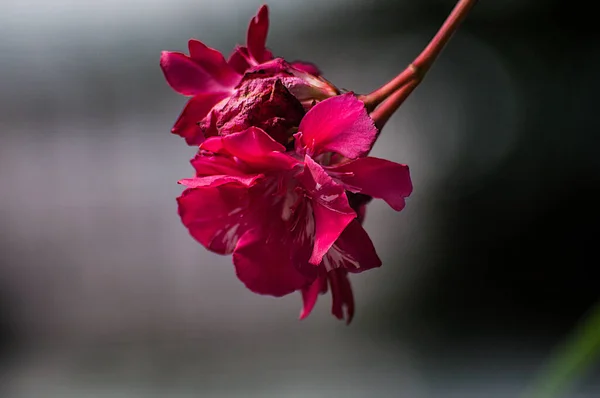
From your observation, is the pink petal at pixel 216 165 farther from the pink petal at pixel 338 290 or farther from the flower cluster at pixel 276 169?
the pink petal at pixel 338 290

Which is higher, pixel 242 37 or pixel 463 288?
pixel 242 37

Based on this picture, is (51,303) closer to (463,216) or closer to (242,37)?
(242,37)

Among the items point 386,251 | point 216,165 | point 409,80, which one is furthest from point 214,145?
point 386,251

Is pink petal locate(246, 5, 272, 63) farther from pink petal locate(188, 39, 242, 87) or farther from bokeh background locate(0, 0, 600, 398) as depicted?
bokeh background locate(0, 0, 600, 398)

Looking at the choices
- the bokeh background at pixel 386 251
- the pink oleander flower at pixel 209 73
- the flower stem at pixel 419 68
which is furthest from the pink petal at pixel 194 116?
the bokeh background at pixel 386 251

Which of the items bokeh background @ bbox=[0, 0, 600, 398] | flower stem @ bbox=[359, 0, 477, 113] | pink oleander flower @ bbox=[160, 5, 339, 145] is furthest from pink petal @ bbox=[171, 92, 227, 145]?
bokeh background @ bbox=[0, 0, 600, 398]

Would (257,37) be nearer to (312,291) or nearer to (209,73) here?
(209,73)

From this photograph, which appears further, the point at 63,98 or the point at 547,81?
the point at 63,98

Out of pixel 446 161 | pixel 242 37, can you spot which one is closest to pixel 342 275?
pixel 446 161
